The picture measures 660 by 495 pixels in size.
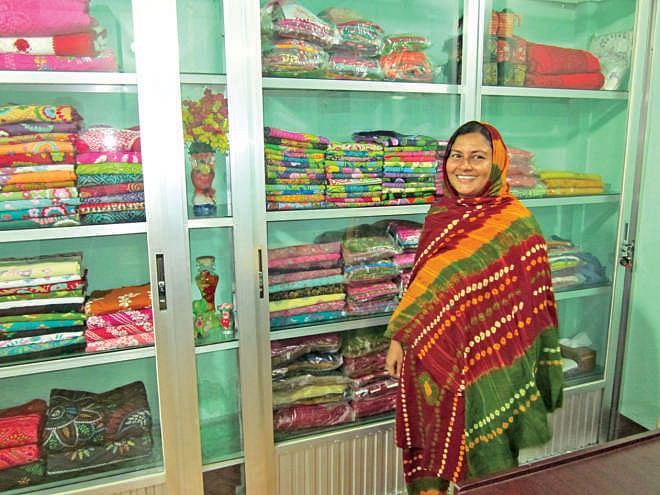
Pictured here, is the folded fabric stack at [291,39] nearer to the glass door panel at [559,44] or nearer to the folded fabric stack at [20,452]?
the glass door panel at [559,44]

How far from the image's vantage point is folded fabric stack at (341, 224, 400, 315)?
2.09 m

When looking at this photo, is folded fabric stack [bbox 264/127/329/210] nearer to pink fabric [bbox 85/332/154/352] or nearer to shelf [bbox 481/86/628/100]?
pink fabric [bbox 85/332/154/352]

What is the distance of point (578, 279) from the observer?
2.55 metres

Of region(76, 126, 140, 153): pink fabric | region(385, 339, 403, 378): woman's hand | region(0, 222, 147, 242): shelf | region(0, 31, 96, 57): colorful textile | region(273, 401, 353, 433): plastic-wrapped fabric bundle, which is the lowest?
region(273, 401, 353, 433): plastic-wrapped fabric bundle

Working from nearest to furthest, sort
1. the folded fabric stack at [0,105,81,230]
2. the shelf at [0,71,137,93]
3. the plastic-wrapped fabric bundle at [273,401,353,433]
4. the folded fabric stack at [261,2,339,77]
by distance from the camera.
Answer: the shelf at [0,71,137,93] < the folded fabric stack at [0,105,81,230] < the folded fabric stack at [261,2,339,77] < the plastic-wrapped fabric bundle at [273,401,353,433]

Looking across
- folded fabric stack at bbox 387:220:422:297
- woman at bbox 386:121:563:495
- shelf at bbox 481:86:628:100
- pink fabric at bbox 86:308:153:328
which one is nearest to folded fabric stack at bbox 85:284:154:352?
pink fabric at bbox 86:308:153:328

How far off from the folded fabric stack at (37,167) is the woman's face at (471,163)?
127cm

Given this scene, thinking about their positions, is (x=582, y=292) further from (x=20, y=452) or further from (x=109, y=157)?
(x=20, y=452)

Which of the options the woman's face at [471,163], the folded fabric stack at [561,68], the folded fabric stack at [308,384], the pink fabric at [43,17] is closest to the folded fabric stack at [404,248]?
the folded fabric stack at [308,384]

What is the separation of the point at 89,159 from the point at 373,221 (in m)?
1.17

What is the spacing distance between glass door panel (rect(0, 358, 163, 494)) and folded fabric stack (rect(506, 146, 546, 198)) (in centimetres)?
187

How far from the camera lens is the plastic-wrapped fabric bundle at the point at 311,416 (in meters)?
2.01

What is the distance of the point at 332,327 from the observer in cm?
201

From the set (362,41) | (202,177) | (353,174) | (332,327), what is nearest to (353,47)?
(362,41)
